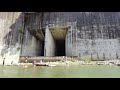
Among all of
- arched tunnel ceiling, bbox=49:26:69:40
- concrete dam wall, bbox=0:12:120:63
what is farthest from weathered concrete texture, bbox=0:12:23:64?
arched tunnel ceiling, bbox=49:26:69:40

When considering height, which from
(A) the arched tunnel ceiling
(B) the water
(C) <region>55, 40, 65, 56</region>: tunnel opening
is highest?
(A) the arched tunnel ceiling

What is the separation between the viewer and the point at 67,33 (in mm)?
20750

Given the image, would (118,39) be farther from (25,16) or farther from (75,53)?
(25,16)

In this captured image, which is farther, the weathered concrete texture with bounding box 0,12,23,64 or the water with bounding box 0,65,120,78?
the weathered concrete texture with bounding box 0,12,23,64

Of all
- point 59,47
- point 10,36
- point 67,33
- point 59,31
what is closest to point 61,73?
point 67,33

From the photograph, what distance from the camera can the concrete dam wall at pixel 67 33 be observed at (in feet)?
64.6

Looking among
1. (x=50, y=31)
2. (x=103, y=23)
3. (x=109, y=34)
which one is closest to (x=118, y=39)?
(x=109, y=34)

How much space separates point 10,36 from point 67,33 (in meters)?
6.07

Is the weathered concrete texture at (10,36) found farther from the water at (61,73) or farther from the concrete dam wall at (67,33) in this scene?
the water at (61,73)

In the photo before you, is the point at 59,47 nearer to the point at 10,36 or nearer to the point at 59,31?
the point at 59,31

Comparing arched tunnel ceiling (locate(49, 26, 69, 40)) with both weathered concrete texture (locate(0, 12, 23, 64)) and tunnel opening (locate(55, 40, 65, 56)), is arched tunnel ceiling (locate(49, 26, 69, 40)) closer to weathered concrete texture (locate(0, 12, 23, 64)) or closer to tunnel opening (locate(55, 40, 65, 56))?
tunnel opening (locate(55, 40, 65, 56))

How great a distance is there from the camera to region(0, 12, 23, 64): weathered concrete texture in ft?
65.3

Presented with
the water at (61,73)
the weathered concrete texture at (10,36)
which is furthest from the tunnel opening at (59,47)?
the water at (61,73)
